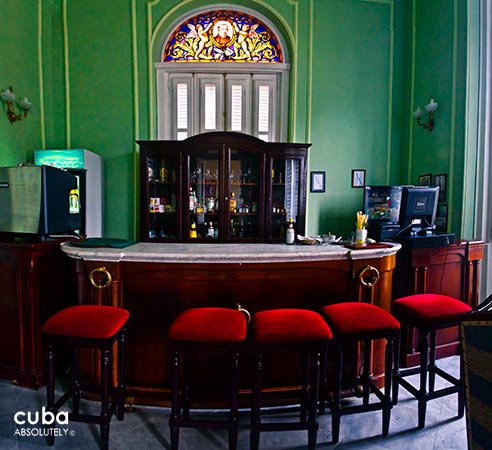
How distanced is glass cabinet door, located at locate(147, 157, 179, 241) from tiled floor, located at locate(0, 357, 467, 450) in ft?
6.65

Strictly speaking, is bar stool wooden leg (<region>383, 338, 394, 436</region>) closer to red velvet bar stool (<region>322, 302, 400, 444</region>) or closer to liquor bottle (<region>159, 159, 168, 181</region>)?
red velvet bar stool (<region>322, 302, 400, 444</region>)

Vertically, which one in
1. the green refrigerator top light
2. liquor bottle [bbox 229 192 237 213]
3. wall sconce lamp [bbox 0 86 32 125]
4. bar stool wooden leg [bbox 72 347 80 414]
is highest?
wall sconce lamp [bbox 0 86 32 125]

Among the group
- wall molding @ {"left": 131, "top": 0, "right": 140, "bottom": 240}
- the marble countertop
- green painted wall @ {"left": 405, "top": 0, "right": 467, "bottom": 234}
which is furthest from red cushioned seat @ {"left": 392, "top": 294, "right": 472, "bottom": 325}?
wall molding @ {"left": 131, "top": 0, "right": 140, "bottom": 240}

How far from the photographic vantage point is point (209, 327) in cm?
137

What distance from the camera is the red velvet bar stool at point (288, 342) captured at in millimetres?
1343

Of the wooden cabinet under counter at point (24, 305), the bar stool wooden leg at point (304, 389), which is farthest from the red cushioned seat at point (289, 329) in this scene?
the wooden cabinet under counter at point (24, 305)

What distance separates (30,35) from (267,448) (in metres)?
4.84

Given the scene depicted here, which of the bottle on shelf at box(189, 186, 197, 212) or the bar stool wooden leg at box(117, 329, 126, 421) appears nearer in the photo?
the bar stool wooden leg at box(117, 329, 126, 421)

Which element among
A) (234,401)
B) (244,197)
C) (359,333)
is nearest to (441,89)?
(244,197)

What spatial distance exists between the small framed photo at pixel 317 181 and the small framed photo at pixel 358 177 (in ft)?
1.41

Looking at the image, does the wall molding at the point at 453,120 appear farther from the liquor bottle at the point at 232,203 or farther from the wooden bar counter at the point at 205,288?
the liquor bottle at the point at 232,203

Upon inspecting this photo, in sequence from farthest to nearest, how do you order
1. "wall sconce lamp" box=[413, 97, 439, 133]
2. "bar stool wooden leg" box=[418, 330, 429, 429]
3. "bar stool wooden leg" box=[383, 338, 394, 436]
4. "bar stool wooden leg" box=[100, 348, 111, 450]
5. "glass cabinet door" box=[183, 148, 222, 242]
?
"glass cabinet door" box=[183, 148, 222, 242], "wall sconce lamp" box=[413, 97, 439, 133], "bar stool wooden leg" box=[418, 330, 429, 429], "bar stool wooden leg" box=[383, 338, 394, 436], "bar stool wooden leg" box=[100, 348, 111, 450]

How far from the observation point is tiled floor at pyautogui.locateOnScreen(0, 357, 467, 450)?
160 centimetres

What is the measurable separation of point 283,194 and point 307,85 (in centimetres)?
159
